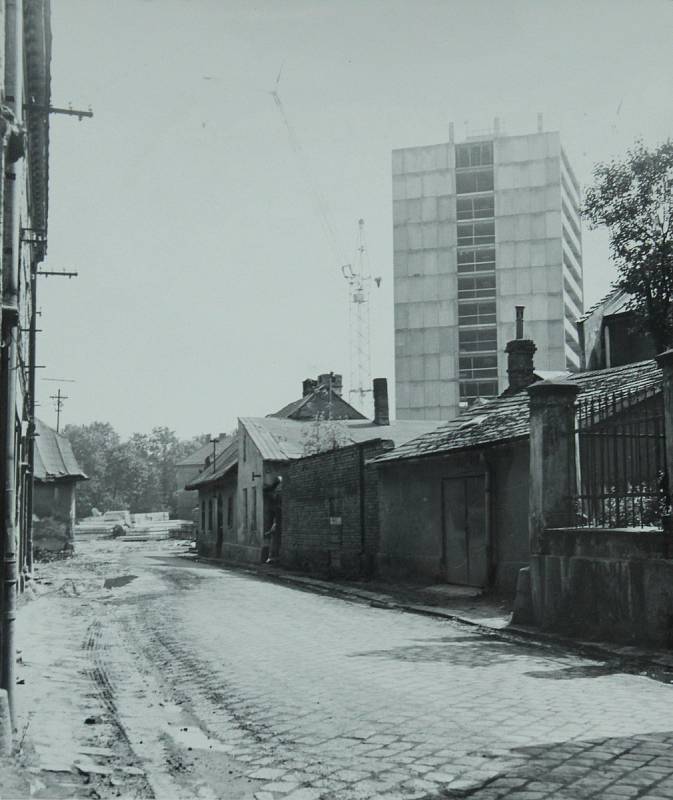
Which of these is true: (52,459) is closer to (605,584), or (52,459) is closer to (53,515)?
(53,515)

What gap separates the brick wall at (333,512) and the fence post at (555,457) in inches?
390

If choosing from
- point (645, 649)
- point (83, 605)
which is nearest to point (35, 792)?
point (645, 649)

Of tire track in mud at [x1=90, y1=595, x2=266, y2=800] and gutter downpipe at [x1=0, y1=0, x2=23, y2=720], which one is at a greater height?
gutter downpipe at [x1=0, y1=0, x2=23, y2=720]

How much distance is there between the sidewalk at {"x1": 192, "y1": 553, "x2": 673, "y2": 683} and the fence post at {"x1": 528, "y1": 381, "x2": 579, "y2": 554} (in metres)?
1.38

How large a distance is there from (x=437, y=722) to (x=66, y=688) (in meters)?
3.79

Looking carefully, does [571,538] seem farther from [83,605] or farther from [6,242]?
[83,605]

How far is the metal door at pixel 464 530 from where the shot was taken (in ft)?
56.4

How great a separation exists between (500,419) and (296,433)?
872 inches

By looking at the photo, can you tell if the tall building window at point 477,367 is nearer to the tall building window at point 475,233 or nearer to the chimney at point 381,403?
the tall building window at point 475,233

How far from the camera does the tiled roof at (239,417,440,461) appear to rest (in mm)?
35375

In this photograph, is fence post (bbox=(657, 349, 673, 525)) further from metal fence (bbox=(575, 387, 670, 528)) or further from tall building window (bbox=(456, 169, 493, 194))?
tall building window (bbox=(456, 169, 493, 194))

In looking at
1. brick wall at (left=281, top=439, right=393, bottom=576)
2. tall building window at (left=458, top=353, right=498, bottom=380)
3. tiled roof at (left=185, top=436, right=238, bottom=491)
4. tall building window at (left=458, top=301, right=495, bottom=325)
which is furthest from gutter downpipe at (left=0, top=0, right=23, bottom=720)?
tall building window at (left=458, top=301, right=495, bottom=325)

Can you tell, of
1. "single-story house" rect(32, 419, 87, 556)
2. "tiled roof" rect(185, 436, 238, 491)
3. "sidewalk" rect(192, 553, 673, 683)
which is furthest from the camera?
"tiled roof" rect(185, 436, 238, 491)

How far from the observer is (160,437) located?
492 ft
